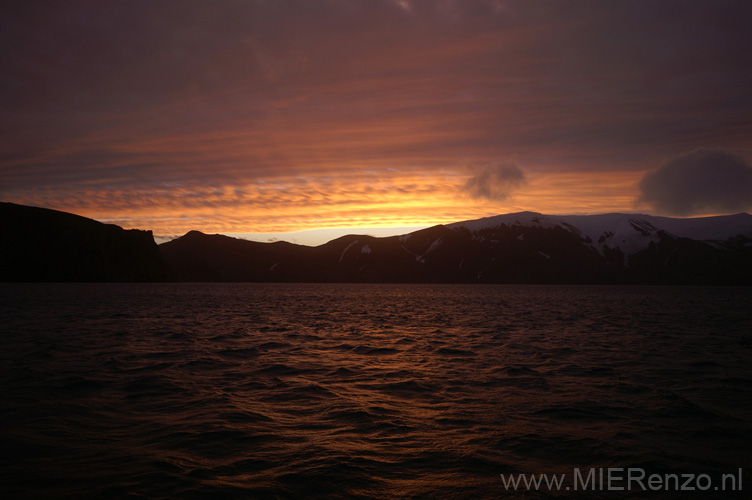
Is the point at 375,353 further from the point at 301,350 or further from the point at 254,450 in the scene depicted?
the point at 254,450

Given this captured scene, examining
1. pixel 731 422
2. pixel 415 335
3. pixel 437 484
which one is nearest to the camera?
pixel 437 484

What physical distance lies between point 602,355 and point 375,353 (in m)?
11.2

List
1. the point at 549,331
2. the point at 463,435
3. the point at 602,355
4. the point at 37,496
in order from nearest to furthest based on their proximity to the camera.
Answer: the point at 37,496 < the point at 463,435 < the point at 602,355 < the point at 549,331

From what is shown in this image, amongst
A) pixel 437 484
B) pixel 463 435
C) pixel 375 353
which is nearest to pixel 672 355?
pixel 375 353

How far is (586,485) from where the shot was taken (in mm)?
7762

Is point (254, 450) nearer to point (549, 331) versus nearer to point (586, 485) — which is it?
point (586, 485)

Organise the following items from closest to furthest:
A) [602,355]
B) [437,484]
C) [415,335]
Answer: [437,484]
[602,355]
[415,335]

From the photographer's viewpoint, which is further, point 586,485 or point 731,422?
point 731,422

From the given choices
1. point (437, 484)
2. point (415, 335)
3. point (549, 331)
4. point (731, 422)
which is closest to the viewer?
point (437, 484)

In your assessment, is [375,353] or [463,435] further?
[375,353]

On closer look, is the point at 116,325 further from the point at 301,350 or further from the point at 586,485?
the point at 586,485

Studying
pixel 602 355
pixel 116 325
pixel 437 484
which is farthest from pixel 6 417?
pixel 116 325

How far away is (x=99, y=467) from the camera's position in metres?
8.05

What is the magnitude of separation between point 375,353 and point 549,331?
701 inches
